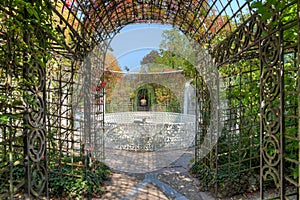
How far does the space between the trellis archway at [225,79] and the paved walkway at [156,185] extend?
0.40m

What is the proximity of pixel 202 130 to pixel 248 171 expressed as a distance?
94 centimetres

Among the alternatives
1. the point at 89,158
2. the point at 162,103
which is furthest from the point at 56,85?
the point at 162,103

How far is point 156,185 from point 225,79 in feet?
6.12

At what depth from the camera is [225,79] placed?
306cm

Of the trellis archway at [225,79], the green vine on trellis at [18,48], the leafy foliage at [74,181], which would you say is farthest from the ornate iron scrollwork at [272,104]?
the leafy foliage at [74,181]

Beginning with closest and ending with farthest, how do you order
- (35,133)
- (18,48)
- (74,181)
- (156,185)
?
(18,48) < (35,133) < (74,181) < (156,185)

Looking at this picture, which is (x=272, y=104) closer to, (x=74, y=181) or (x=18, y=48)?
(x=18, y=48)

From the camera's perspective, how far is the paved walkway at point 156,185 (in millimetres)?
2650

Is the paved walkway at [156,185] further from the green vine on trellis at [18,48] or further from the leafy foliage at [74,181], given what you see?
the green vine on trellis at [18,48]

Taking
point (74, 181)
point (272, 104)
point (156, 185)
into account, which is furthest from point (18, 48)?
point (156, 185)

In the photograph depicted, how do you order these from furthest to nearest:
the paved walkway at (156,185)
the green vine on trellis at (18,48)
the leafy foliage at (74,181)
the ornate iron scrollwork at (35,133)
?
the paved walkway at (156,185) → the leafy foliage at (74,181) → the ornate iron scrollwork at (35,133) → the green vine on trellis at (18,48)

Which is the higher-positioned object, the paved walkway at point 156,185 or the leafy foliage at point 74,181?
the leafy foliage at point 74,181

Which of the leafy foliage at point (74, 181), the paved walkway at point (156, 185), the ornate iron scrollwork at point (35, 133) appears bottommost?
the paved walkway at point (156, 185)

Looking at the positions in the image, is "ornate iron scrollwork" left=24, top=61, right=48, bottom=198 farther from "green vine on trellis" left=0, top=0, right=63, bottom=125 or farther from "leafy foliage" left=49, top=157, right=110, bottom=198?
"leafy foliage" left=49, top=157, right=110, bottom=198
